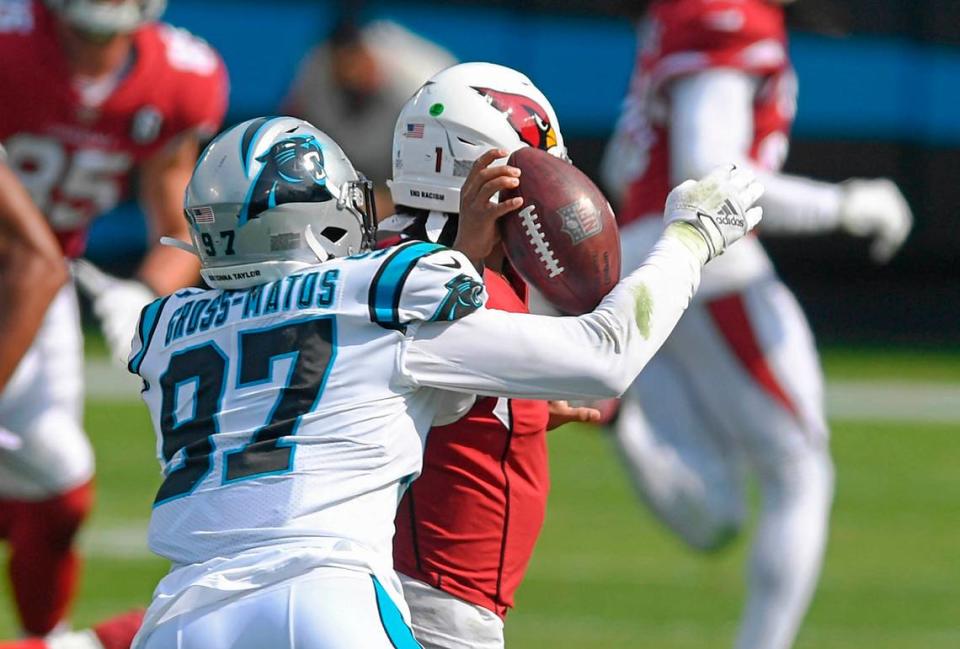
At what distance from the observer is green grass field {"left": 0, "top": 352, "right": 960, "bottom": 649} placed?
5.46 metres

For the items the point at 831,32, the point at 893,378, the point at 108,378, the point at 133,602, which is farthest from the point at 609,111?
the point at 133,602

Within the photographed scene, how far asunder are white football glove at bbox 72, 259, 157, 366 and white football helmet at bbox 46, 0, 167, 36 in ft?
2.92

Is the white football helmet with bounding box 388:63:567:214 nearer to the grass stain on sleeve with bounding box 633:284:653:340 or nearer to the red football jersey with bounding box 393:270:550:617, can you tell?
the red football jersey with bounding box 393:270:550:617

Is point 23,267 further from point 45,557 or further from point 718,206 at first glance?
point 718,206

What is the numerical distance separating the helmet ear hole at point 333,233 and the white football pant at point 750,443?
7.70 feet

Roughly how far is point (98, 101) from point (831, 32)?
2.31m

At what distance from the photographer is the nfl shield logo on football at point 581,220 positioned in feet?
9.37

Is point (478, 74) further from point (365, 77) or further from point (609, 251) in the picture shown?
point (365, 77)

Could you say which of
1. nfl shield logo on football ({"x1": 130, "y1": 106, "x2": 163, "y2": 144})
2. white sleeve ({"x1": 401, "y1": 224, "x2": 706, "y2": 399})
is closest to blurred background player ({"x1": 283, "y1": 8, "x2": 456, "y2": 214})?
nfl shield logo on football ({"x1": 130, "y1": 106, "x2": 163, "y2": 144})

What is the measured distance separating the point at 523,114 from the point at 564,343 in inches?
21.1

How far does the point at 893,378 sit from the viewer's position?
438 inches

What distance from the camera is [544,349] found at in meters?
2.71

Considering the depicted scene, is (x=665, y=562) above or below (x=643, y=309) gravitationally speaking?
below

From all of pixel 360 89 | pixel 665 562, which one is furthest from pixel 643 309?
pixel 360 89
